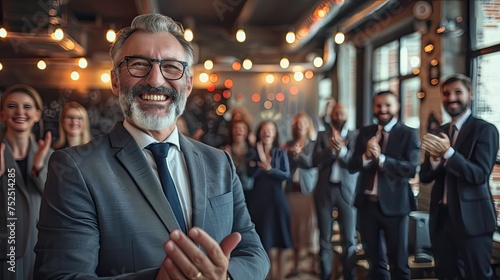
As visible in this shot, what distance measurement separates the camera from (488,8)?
214cm

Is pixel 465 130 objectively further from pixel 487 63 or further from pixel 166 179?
pixel 166 179

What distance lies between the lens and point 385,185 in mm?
2271

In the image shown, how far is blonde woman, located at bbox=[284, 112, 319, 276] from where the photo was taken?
228 cm

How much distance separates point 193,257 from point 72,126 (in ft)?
5.03

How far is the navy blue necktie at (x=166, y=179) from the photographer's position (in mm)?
1131

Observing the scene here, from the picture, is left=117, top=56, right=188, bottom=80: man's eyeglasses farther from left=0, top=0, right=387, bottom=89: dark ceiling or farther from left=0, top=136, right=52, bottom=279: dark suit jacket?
left=0, top=136, right=52, bottom=279: dark suit jacket

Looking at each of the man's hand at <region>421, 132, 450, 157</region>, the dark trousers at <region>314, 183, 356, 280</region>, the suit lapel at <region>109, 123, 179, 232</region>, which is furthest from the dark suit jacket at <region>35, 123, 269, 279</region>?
the man's hand at <region>421, 132, 450, 157</region>

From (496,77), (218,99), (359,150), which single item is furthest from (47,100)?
(496,77)

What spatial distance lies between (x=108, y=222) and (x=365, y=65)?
1.62 meters

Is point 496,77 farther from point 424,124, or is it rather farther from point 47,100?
point 47,100

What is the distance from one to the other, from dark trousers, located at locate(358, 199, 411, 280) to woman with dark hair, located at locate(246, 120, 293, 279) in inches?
15.2

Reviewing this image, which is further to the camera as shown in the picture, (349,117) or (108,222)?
(349,117)

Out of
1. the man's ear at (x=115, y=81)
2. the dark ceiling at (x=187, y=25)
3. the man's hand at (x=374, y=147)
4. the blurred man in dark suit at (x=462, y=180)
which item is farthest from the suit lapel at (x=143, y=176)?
the blurred man in dark suit at (x=462, y=180)

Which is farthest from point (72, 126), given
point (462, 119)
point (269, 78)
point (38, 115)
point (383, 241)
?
point (462, 119)
